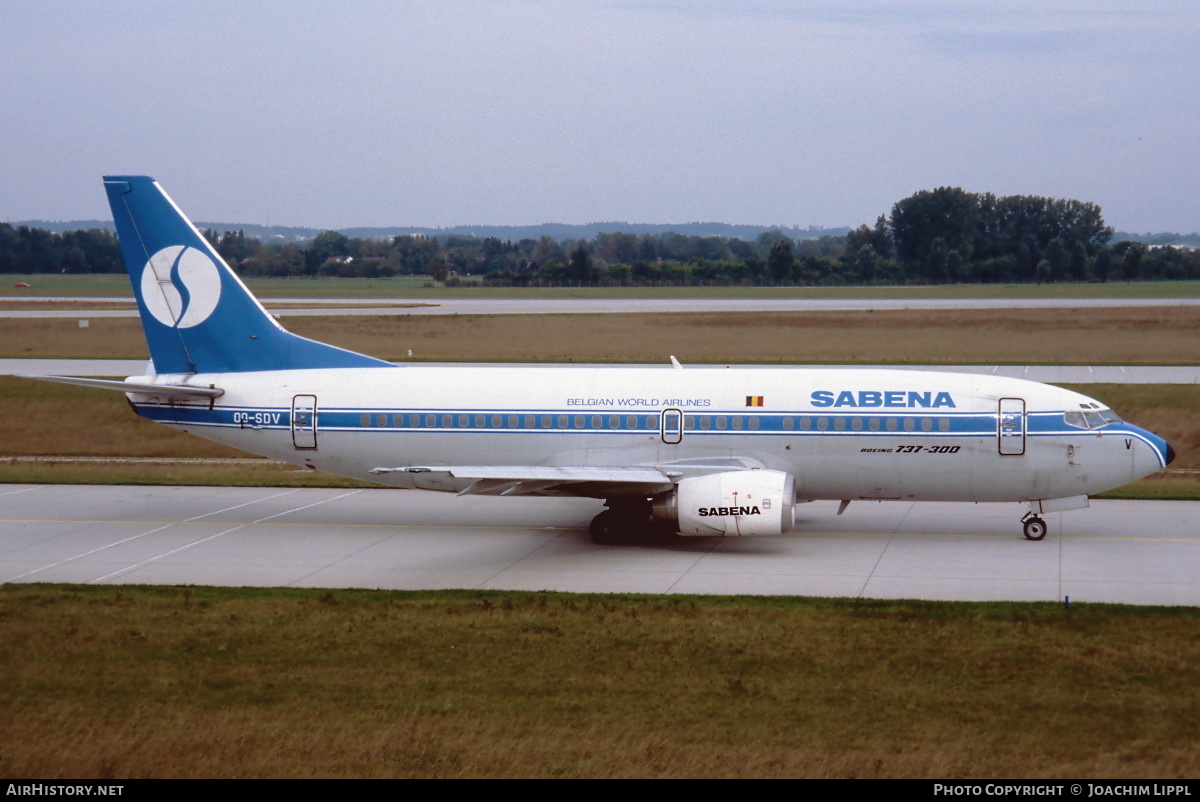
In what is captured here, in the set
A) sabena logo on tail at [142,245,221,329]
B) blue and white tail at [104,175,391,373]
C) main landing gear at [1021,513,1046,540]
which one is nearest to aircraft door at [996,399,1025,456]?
main landing gear at [1021,513,1046,540]

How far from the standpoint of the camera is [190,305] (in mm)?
28547

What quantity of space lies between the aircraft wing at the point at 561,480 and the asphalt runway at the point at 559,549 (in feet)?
4.36

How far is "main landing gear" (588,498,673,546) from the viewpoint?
2680 cm

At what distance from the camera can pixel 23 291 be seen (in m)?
134

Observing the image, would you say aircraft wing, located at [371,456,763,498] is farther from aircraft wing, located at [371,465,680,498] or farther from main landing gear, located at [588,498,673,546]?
main landing gear, located at [588,498,673,546]

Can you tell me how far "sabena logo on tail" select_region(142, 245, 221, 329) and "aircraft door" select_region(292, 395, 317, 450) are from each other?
3.13 m

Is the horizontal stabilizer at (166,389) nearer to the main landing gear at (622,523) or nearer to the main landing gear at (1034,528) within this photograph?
the main landing gear at (622,523)

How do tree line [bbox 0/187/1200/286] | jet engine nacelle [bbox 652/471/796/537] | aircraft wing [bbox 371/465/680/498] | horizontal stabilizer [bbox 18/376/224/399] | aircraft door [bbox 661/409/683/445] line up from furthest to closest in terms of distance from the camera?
1. tree line [bbox 0/187/1200/286]
2. horizontal stabilizer [bbox 18/376/224/399]
3. aircraft door [bbox 661/409/683/445]
4. jet engine nacelle [bbox 652/471/796/537]
5. aircraft wing [bbox 371/465/680/498]

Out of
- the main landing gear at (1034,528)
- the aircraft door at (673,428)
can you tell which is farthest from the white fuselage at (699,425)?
the main landing gear at (1034,528)

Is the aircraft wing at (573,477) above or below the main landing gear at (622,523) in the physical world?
above

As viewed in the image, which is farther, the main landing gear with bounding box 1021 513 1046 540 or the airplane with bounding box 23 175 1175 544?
the main landing gear with bounding box 1021 513 1046 540

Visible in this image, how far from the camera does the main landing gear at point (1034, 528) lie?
26.7 meters

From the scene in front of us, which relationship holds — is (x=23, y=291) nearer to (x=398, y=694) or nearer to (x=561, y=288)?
(x=561, y=288)
